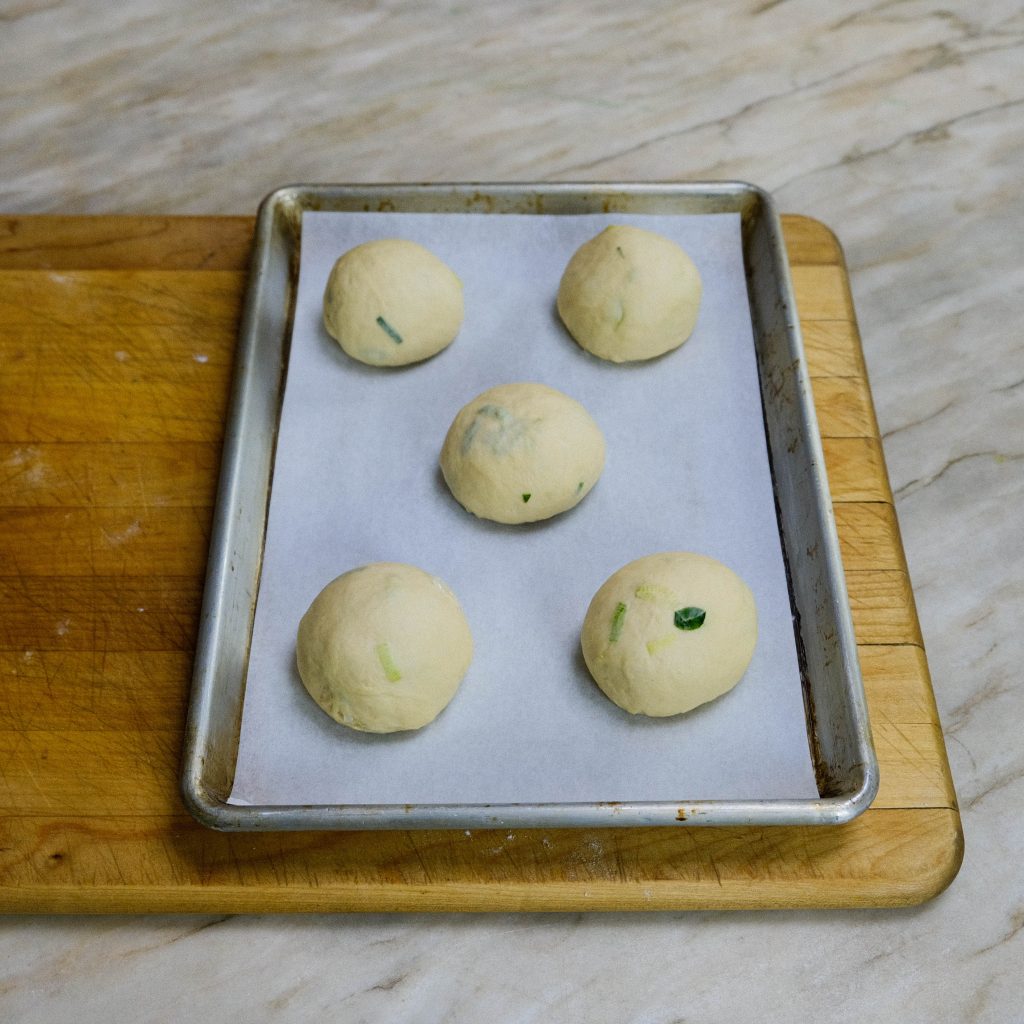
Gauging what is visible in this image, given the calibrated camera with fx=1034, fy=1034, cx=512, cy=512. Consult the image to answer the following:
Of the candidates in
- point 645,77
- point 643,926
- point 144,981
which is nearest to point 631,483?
point 643,926

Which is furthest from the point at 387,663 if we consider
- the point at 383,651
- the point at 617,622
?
the point at 617,622

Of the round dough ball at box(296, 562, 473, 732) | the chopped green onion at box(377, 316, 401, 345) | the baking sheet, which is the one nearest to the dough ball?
the baking sheet

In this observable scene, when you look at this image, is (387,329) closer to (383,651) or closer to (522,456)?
(522,456)

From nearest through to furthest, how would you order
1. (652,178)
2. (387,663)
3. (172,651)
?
1. (387,663)
2. (172,651)
3. (652,178)

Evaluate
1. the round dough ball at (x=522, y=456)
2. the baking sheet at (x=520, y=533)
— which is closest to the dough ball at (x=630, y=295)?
the baking sheet at (x=520, y=533)

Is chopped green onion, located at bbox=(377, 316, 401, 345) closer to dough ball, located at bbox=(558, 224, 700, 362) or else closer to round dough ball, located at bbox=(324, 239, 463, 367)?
round dough ball, located at bbox=(324, 239, 463, 367)

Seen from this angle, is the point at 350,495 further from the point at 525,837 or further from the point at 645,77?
the point at 645,77
